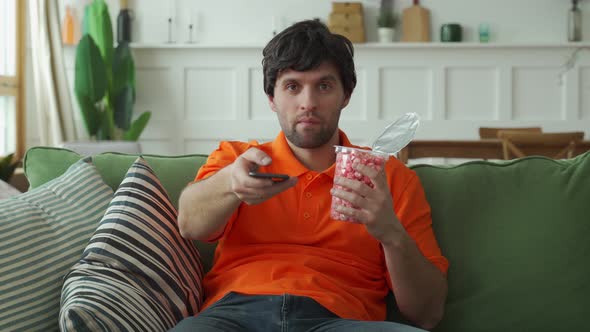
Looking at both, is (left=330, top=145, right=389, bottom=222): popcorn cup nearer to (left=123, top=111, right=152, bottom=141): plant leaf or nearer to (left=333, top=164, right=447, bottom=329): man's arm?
(left=333, top=164, right=447, bottom=329): man's arm

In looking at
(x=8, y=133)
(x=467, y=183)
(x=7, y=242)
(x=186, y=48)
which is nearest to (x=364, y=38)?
(x=186, y=48)

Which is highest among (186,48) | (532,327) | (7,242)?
(186,48)

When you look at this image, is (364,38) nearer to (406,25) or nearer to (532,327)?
(406,25)

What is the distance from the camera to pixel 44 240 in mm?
1625

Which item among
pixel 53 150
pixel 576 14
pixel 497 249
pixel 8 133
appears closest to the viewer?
pixel 497 249

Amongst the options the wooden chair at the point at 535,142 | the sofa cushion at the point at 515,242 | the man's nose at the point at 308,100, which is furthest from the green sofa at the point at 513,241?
the wooden chair at the point at 535,142

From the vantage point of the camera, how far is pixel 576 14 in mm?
6238

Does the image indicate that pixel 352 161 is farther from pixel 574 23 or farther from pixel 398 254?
pixel 574 23

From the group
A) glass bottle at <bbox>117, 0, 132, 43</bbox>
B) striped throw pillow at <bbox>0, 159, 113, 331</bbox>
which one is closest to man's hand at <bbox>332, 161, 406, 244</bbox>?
striped throw pillow at <bbox>0, 159, 113, 331</bbox>

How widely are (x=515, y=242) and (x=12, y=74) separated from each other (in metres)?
4.79

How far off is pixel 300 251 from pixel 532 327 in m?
0.59

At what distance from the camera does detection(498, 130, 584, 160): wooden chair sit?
13.4 feet

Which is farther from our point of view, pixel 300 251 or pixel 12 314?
pixel 300 251

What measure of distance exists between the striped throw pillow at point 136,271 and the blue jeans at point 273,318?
0.10 metres
